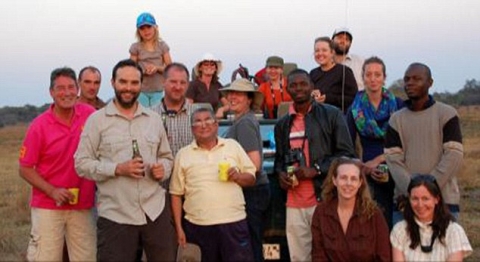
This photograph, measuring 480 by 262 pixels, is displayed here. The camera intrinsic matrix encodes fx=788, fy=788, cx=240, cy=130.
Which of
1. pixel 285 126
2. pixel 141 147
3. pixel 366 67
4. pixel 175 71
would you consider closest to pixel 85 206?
pixel 141 147

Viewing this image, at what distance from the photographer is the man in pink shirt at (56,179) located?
602 centimetres

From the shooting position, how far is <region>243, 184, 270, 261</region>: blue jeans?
6.22m

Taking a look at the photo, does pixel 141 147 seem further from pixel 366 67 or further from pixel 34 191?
pixel 366 67

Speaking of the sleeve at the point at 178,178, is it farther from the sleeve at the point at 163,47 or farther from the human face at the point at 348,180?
the sleeve at the point at 163,47

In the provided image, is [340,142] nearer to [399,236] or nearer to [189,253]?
[399,236]

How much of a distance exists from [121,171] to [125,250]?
1.98 ft

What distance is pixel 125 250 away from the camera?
5684mm

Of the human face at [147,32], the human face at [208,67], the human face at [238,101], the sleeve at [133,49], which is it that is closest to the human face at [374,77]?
the human face at [238,101]

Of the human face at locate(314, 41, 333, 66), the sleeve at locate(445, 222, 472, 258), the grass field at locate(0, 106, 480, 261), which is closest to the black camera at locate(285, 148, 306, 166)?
the sleeve at locate(445, 222, 472, 258)

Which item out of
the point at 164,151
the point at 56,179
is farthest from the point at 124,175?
the point at 56,179

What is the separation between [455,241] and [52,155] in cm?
308

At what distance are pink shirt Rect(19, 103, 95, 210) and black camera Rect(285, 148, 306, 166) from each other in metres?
1.62

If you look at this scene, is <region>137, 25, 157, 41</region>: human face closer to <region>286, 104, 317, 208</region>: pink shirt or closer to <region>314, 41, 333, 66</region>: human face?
<region>314, 41, 333, 66</region>: human face

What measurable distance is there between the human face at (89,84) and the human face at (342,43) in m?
2.66
